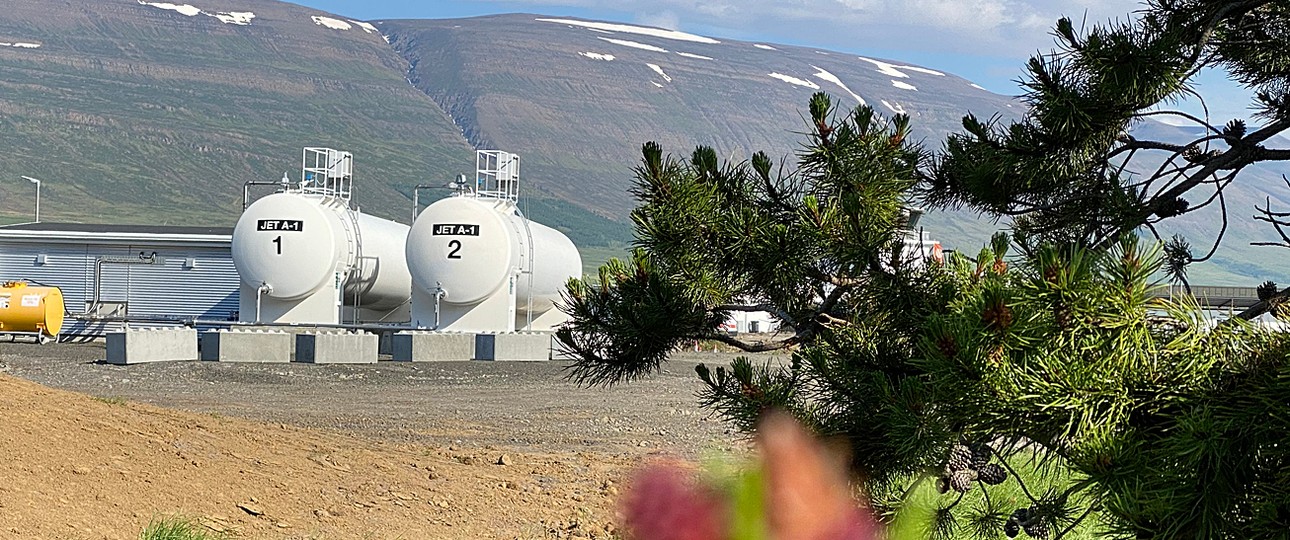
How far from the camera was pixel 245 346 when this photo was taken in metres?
22.9

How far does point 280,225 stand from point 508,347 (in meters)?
5.10

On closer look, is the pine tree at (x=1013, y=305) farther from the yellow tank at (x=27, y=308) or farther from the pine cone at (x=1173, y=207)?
the yellow tank at (x=27, y=308)

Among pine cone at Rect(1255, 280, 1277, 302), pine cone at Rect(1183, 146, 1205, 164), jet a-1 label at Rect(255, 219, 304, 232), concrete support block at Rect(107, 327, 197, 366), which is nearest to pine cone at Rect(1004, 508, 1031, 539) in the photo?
pine cone at Rect(1255, 280, 1277, 302)

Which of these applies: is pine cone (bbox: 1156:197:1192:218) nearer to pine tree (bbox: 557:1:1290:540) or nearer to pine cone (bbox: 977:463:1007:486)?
pine tree (bbox: 557:1:1290:540)

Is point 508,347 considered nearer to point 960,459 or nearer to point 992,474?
point 992,474

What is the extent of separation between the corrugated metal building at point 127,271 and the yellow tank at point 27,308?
10.1 feet

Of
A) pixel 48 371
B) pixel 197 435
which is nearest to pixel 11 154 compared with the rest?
pixel 48 371

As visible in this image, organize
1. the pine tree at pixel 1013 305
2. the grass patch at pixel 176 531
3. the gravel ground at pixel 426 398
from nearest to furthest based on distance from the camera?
Answer: the pine tree at pixel 1013 305
the grass patch at pixel 176 531
the gravel ground at pixel 426 398

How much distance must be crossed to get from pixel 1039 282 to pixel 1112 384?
37 centimetres

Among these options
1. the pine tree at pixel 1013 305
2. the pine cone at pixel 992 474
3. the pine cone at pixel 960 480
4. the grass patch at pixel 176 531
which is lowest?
the grass patch at pixel 176 531

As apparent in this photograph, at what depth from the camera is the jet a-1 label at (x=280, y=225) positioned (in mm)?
25125

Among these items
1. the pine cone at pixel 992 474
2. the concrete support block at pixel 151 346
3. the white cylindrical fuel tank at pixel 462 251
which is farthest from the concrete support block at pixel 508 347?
the pine cone at pixel 992 474

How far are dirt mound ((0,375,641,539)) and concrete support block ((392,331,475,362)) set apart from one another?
1431 cm

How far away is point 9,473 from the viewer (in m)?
6.03
